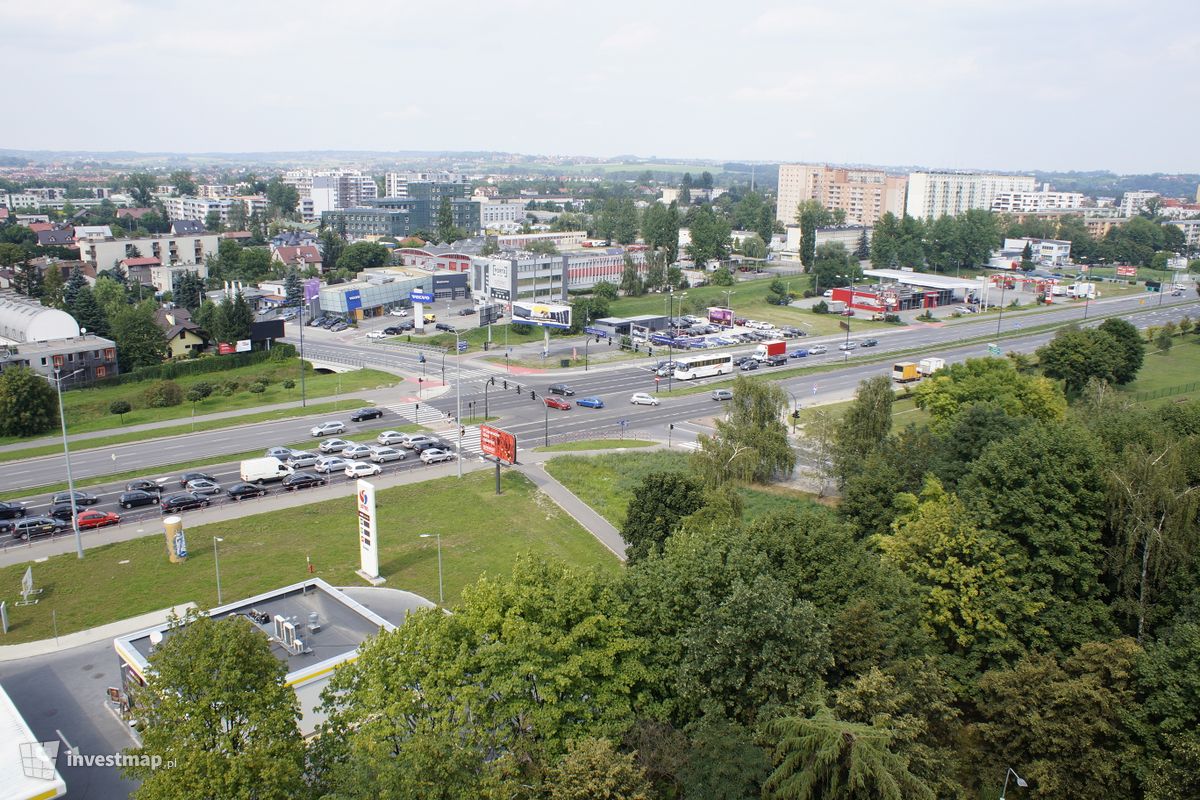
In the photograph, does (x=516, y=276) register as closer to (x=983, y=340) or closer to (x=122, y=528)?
(x=983, y=340)

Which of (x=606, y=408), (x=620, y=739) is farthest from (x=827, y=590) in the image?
(x=606, y=408)

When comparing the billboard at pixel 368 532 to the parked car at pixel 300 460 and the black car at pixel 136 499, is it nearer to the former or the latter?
the black car at pixel 136 499

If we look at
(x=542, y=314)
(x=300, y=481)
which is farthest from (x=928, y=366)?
(x=300, y=481)

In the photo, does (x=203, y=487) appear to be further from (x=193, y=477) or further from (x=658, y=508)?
(x=658, y=508)

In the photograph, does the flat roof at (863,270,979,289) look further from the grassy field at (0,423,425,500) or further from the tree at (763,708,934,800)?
the tree at (763,708,934,800)

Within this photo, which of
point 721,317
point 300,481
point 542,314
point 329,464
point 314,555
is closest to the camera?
point 314,555

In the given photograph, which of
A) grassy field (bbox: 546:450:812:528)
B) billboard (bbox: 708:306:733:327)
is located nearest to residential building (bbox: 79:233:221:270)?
billboard (bbox: 708:306:733:327)
